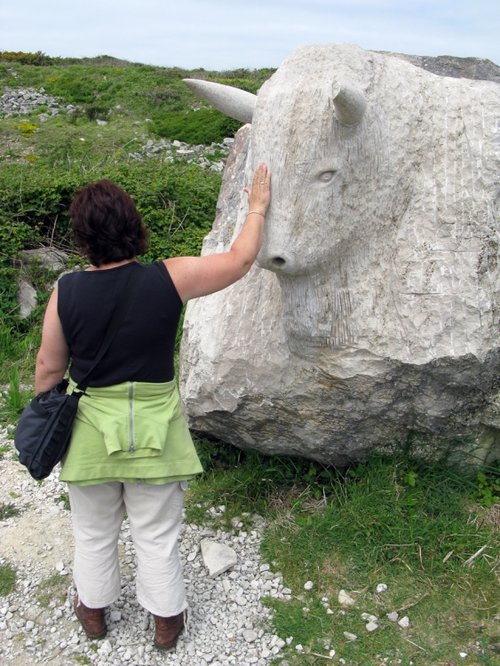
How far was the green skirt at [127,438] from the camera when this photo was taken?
2605 millimetres

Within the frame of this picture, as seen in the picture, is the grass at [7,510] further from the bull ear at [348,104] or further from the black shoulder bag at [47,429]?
the bull ear at [348,104]

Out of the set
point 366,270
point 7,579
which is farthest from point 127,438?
point 7,579

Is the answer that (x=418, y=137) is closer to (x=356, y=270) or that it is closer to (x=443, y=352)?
(x=356, y=270)

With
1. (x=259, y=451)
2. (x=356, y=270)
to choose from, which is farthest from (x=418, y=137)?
(x=259, y=451)

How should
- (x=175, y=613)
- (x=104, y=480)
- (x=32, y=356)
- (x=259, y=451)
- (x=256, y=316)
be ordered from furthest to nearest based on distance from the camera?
(x=32, y=356) < (x=259, y=451) < (x=256, y=316) < (x=175, y=613) < (x=104, y=480)

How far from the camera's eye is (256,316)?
350cm

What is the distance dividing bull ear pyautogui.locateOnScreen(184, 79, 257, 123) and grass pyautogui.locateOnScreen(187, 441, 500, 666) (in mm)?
1886

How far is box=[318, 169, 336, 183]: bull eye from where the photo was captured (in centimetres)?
265

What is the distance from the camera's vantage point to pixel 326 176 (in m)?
2.66

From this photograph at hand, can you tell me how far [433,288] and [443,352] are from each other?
29cm

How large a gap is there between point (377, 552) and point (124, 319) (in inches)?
71.3

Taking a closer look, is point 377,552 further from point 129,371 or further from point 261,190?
point 261,190

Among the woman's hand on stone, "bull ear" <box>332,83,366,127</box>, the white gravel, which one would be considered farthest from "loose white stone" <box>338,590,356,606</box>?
"bull ear" <box>332,83,366,127</box>

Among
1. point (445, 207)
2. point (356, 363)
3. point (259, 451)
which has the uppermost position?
point (445, 207)
